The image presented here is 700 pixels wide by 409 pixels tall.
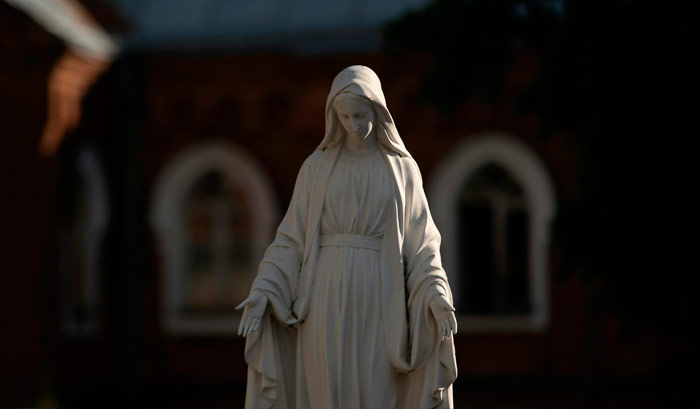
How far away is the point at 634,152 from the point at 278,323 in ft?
24.7

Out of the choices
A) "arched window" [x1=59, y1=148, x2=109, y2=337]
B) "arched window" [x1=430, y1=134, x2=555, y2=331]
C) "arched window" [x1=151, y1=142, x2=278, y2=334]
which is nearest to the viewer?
"arched window" [x1=430, y1=134, x2=555, y2=331]

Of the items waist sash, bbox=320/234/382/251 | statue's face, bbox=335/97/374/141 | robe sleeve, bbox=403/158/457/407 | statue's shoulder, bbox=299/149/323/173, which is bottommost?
robe sleeve, bbox=403/158/457/407

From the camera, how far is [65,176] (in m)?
19.0

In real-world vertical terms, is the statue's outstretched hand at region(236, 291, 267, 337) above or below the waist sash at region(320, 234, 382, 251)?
below

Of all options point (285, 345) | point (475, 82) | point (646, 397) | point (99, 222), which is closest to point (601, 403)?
point (646, 397)

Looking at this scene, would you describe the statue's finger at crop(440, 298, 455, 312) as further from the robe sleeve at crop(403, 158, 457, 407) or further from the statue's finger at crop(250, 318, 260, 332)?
the statue's finger at crop(250, 318, 260, 332)

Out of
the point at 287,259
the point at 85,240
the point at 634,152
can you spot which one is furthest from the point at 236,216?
the point at 287,259

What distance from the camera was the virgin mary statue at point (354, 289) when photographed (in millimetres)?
6930

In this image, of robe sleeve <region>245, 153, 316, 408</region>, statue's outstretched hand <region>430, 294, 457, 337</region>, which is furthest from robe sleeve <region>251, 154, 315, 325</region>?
statue's outstretched hand <region>430, 294, 457, 337</region>

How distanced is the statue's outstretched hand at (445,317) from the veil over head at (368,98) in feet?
2.91

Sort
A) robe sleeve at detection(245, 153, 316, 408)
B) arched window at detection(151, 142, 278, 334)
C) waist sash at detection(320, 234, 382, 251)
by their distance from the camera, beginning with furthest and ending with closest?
1. arched window at detection(151, 142, 278, 334)
2. waist sash at detection(320, 234, 382, 251)
3. robe sleeve at detection(245, 153, 316, 408)

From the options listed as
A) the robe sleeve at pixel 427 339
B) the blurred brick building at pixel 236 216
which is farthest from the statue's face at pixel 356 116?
the blurred brick building at pixel 236 216

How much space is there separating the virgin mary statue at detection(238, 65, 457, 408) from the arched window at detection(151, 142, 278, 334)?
1285 centimetres

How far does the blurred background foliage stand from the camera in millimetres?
13742
